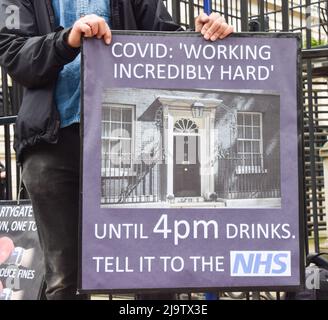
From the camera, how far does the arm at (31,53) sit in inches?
106

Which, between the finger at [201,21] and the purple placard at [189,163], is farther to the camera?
the finger at [201,21]

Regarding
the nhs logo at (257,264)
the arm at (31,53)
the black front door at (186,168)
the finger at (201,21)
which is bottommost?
the nhs logo at (257,264)

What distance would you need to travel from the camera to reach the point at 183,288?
101 inches

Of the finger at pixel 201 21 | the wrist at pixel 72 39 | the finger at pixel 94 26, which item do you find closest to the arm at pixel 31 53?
the wrist at pixel 72 39

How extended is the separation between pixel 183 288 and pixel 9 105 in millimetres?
3411

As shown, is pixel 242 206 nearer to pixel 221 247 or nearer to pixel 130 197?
pixel 221 247

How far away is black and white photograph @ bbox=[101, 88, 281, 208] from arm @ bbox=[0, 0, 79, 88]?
31cm

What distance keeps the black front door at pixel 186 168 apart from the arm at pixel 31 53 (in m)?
0.61

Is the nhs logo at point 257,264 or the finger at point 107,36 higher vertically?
the finger at point 107,36

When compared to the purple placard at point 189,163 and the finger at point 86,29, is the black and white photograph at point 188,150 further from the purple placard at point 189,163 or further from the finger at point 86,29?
the finger at point 86,29

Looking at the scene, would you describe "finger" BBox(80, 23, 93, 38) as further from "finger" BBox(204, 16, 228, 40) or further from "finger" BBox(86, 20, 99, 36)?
"finger" BBox(204, 16, 228, 40)

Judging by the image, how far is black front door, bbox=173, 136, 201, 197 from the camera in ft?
8.49

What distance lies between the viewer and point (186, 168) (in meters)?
2.60

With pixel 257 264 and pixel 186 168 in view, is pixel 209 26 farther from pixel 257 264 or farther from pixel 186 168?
pixel 257 264
